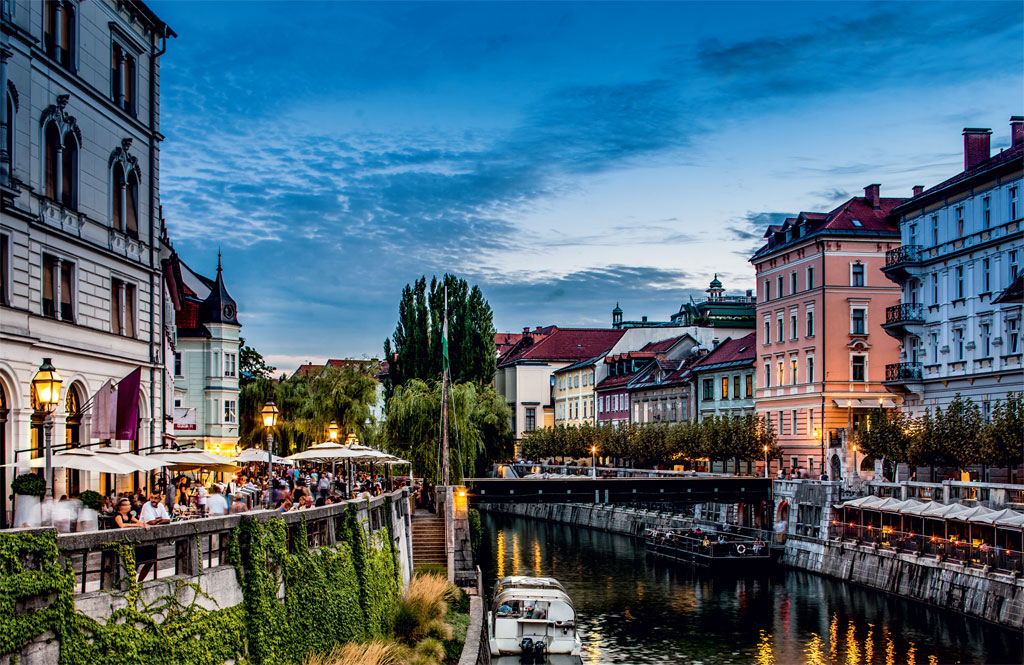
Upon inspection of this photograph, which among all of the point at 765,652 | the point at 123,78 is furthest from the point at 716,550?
the point at 123,78

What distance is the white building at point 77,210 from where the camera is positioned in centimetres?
2597

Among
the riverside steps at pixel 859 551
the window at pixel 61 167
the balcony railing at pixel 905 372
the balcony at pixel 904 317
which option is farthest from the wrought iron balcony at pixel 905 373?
the window at pixel 61 167

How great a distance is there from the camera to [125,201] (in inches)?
1283

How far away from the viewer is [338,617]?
2359 centimetres

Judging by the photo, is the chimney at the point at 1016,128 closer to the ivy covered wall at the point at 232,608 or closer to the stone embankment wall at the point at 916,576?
the stone embankment wall at the point at 916,576

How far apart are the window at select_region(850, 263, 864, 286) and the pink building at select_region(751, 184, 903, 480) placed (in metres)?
0.06

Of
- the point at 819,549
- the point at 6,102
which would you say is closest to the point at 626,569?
the point at 819,549

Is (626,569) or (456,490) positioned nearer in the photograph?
(456,490)

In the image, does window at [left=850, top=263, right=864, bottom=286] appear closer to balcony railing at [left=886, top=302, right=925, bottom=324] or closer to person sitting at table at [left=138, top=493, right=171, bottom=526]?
balcony railing at [left=886, top=302, right=925, bottom=324]

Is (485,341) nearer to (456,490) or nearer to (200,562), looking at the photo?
(456,490)

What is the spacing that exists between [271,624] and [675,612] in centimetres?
2984

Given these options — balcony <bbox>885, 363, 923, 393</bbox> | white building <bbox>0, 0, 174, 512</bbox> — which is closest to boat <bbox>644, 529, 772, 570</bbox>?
balcony <bbox>885, 363, 923, 393</bbox>

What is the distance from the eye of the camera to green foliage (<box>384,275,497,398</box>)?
80.0 m

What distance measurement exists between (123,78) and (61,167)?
5.05 m
